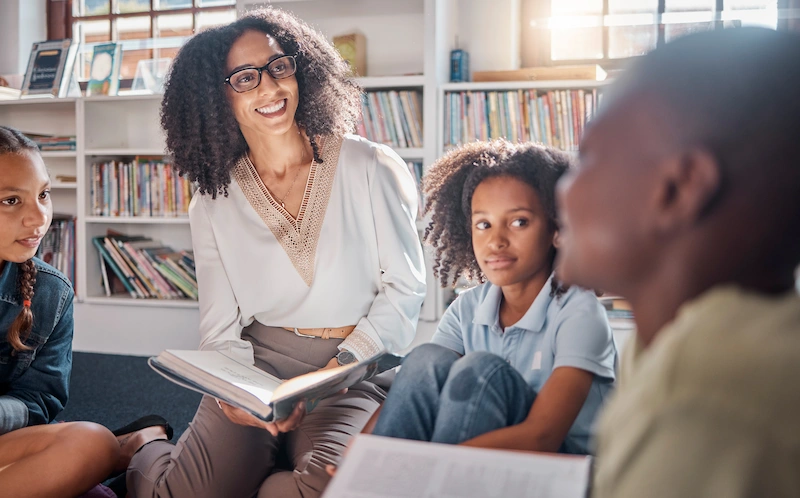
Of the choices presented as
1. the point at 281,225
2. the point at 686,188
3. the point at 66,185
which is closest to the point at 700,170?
the point at 686,188

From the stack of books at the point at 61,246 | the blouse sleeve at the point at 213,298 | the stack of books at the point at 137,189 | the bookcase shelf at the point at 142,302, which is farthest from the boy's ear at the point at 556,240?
the stack of books at the point at 61,246

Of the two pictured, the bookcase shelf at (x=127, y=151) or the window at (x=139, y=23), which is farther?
the window at (x=139, y=23)

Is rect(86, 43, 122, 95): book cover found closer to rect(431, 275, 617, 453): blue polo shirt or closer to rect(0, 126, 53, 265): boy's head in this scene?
rect(0, 126, 53, 265): boy's head

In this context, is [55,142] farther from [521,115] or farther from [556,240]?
[556,240]

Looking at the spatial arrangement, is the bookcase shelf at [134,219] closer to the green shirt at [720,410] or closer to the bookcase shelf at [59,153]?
the bookcase shelf at [59,153]

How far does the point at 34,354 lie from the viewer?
1479mm

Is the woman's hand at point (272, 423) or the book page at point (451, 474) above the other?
the book page at point (451, 474)

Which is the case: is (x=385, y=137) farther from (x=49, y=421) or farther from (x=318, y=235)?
(x=49, y=421)

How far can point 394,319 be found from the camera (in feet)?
4.78

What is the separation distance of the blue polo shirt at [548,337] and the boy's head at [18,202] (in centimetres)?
85

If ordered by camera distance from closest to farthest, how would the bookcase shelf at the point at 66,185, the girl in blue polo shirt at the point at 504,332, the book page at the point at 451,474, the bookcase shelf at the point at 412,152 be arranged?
the book page at the point at 451,474, the girl in blue polo shirt at the point at 504,332, the bookcase shelf at the point at 412,152, the bookcase shelf at the point at 66,185

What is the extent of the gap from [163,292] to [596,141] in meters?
2.92

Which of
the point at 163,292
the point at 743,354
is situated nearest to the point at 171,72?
the point at 743,354

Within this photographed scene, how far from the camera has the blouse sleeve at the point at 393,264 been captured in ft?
4.76
